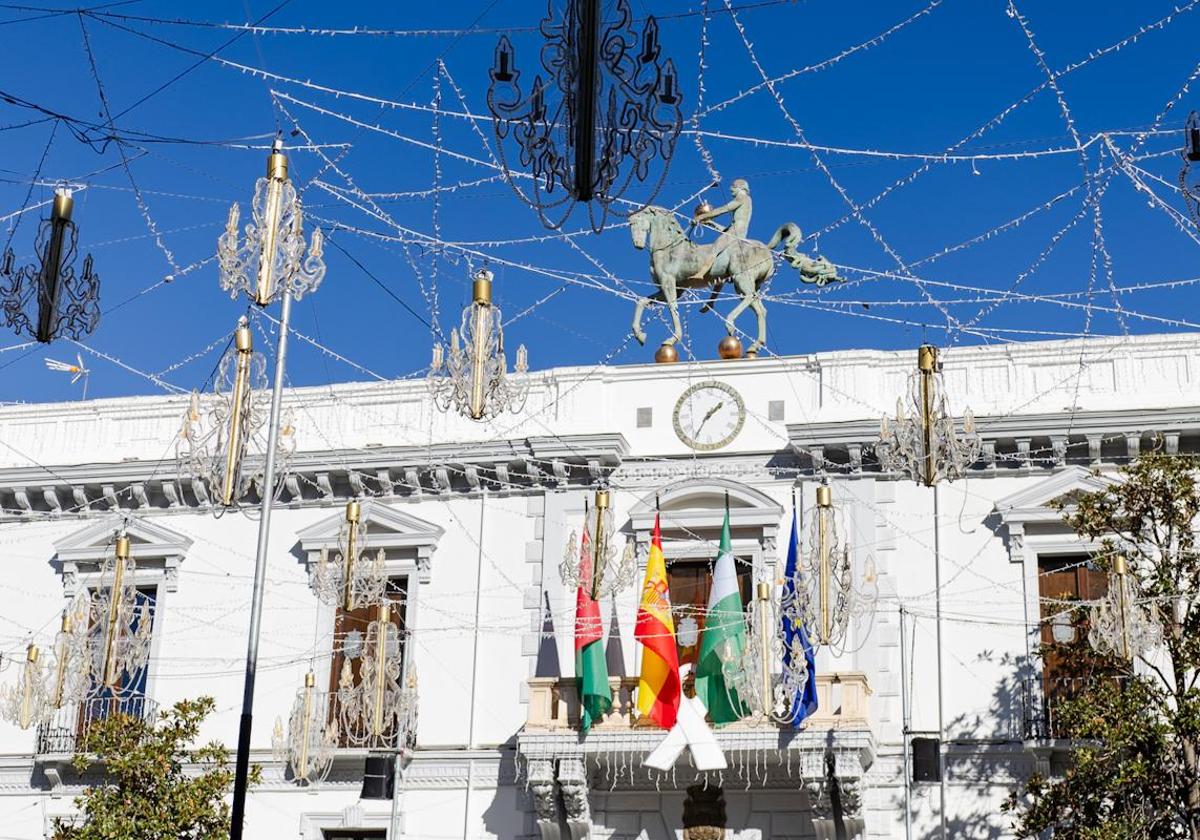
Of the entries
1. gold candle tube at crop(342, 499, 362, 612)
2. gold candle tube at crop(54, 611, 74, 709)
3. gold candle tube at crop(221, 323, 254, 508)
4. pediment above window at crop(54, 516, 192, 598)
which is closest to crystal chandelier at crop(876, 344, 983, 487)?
gold candle tube at crop(342, 499, 362, 612)

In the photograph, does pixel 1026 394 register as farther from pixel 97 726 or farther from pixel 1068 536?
pixel 97 726

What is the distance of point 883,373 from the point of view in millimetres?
28281

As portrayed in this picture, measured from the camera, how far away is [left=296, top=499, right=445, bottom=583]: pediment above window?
28.6 metres

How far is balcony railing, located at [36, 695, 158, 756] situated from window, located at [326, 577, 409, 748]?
2.48 m

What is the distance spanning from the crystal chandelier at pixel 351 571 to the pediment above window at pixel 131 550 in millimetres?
2482

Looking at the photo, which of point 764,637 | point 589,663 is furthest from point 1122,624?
point 589,663

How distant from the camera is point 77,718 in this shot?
29.0 meters

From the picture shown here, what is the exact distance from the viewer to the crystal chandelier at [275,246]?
17.4 metres

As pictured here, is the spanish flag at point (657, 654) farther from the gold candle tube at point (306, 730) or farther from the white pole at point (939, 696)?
the gold candle tube at point (306, 730)

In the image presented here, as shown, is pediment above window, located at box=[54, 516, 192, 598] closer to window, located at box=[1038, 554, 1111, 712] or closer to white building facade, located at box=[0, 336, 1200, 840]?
white building facade, located at box=[0, 336, 1200, 840]

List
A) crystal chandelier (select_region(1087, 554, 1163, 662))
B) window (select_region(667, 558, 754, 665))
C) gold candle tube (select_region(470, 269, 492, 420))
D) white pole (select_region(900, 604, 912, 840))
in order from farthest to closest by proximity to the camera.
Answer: window (select_region(667, 558, 754, 665)) < white pole (select_region(900, 604, 912, 840)) < crystal chandelier (select_region(1087, 554, 1163, 662)) < gold candle tube (select_region(470, 269, 492, 420))

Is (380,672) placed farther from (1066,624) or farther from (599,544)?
(1066,624)

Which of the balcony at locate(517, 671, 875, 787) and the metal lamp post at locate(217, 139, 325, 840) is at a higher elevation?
the metal lamp post at locate(217, 139, 325, 840)

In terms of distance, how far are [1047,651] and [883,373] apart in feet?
15.7
